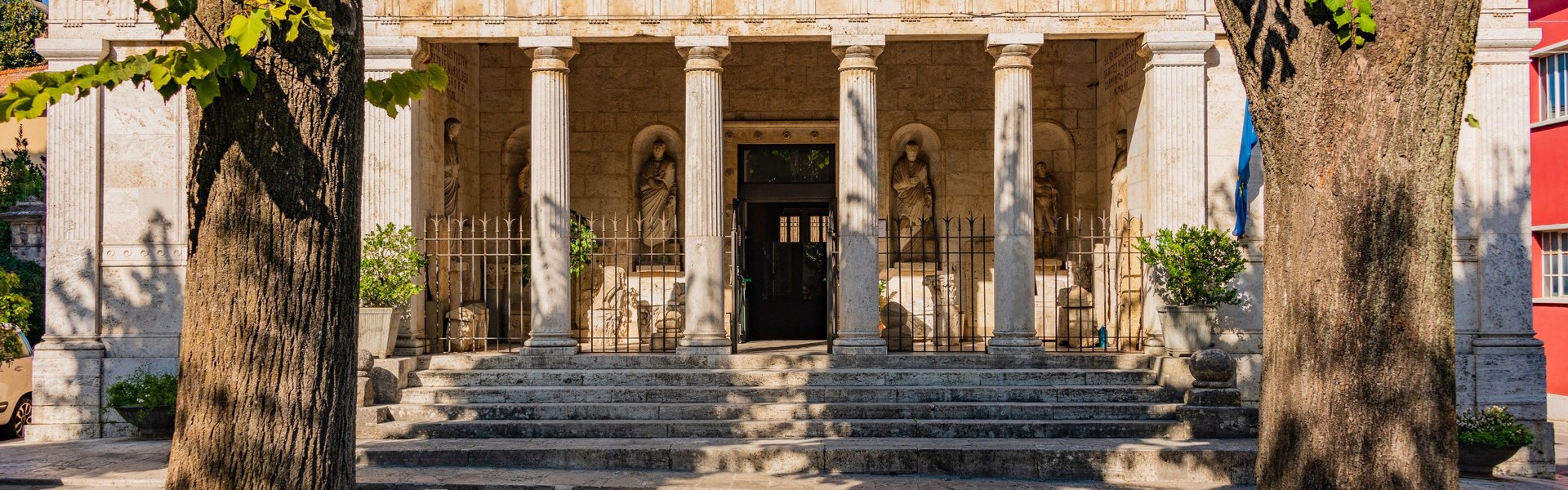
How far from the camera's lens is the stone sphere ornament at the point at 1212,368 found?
12.6m

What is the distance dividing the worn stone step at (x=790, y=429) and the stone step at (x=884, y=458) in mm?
534

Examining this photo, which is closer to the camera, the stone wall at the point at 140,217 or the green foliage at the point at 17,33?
the stone wall at the point at 140,217

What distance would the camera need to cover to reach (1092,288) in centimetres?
1678

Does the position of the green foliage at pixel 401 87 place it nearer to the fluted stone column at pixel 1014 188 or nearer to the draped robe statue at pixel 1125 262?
the fluted stone column at pixel 1014 188

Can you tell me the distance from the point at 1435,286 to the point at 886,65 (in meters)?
13.8

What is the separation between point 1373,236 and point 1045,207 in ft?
43.8

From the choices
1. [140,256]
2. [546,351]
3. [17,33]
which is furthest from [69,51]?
[17,33]

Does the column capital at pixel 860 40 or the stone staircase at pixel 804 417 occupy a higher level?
the column capital at pixel 860 40

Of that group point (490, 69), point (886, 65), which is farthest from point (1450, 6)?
point (490, 69)

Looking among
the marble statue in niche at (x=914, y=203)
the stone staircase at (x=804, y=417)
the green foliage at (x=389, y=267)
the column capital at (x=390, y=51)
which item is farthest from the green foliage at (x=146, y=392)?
the marble statue in niche at (x=914, y=203)

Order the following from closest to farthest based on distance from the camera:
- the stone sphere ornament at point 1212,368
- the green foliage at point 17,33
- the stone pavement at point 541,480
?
the stone pavement at point 541,480 → the stone sphere ornament at point 1212,368 → the green foliage at point 17,33

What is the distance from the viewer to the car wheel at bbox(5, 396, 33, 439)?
1473 cm

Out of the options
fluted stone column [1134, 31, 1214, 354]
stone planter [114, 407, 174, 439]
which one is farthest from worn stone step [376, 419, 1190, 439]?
stone planter [114, 407, 174, 439]

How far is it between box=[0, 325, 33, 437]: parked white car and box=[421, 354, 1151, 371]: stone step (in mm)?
4930
